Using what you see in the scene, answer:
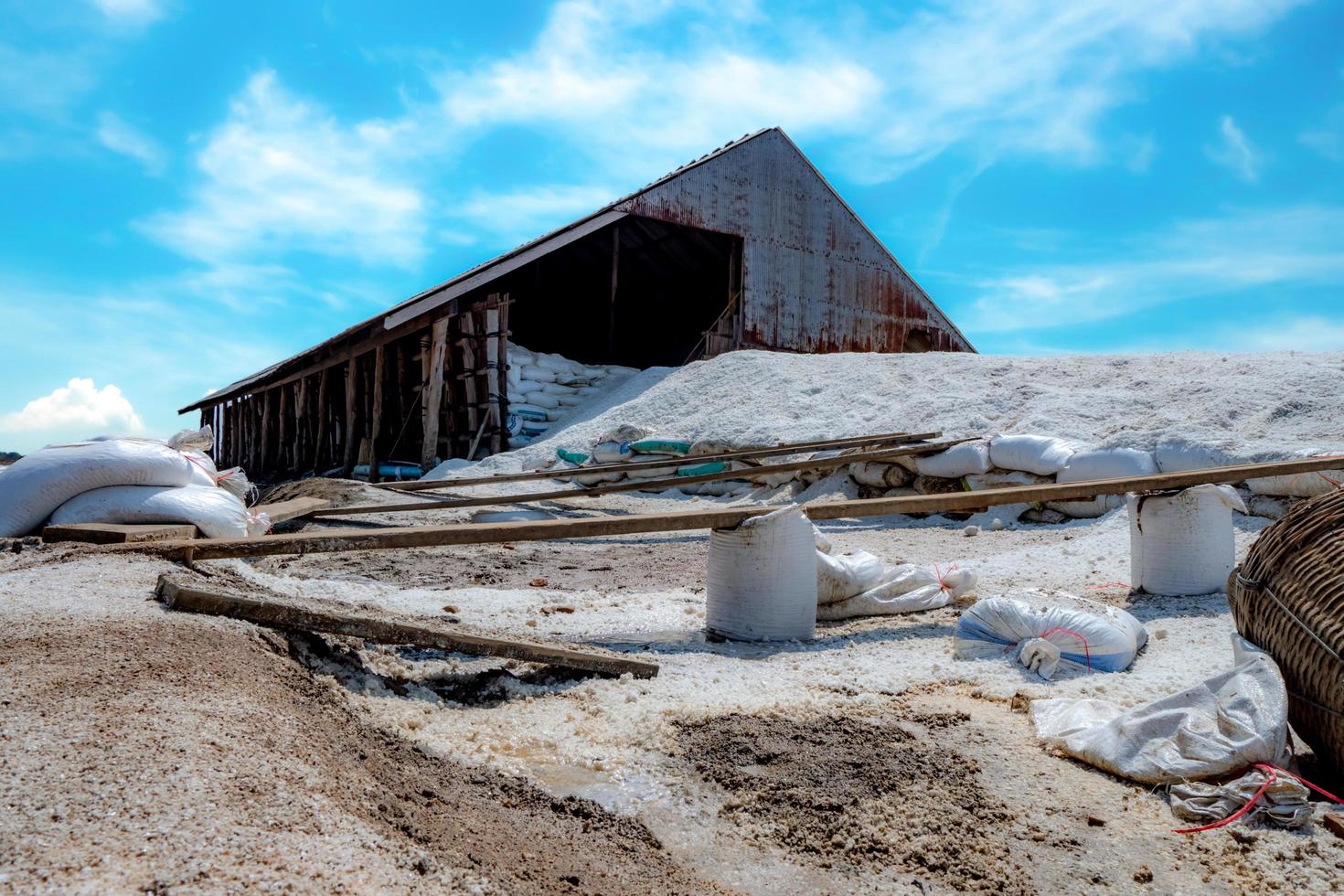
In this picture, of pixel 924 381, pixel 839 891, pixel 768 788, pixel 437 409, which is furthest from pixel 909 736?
pixel 437 409

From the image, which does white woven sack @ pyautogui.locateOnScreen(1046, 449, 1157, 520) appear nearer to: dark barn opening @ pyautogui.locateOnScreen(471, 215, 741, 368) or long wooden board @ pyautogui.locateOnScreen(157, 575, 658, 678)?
long wooden board @ pyautogui.locateOnScreen(157, 575, 658, 678)

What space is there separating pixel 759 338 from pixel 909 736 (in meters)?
13.9

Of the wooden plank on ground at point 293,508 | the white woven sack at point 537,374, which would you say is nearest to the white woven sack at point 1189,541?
the wooden plank on ground at point 293,508

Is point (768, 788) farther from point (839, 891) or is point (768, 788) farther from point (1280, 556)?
point (1280, 556)

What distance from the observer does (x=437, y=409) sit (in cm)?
1435

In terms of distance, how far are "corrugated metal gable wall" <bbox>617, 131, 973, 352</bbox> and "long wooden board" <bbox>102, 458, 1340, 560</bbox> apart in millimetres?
11319

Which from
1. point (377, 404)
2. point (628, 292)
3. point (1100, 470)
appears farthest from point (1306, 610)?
point (628, 292)

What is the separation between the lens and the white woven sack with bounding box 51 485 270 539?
446cm

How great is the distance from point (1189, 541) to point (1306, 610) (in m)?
2.13

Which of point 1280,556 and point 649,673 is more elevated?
point 1280,556

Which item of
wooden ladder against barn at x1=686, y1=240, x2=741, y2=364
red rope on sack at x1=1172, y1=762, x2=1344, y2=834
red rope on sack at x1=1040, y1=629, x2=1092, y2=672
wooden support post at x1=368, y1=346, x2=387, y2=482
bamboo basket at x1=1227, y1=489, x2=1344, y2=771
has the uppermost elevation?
wooden ladder against barn at x1=686, y1=240, x2=741, y2=364

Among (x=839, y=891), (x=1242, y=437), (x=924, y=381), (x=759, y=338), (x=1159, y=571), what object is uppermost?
(x=759, y=338)

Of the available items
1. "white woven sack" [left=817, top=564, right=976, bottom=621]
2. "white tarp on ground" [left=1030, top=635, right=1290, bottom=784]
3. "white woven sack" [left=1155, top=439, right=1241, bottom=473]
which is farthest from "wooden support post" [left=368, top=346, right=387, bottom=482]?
"white tarp on ground" [left=1030, top=635, right=1290, bottom=784]

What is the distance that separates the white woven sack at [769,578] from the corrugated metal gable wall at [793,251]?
1178 centimetres
